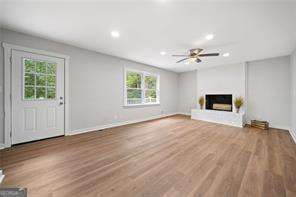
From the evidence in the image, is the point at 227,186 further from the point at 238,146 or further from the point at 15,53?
the point at 15,53

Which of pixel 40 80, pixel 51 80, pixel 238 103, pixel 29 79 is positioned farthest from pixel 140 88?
pixel 238 103

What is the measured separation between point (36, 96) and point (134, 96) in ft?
10.4

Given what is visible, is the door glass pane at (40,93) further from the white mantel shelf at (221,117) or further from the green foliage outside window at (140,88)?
the white mantel shelf at (221,117)

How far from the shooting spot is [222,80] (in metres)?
5.81

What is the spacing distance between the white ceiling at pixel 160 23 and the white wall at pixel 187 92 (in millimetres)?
3665

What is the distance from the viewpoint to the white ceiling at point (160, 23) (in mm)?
2035

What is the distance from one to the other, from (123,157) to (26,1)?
2901 millimetres

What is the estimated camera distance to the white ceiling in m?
2.04

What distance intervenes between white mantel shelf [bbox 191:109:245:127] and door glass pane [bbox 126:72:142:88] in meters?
2.94

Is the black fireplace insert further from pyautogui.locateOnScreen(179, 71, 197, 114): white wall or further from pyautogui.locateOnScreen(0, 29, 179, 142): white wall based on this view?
pyautogui.locateOnScreen(0, 29, 179, 142): white wall

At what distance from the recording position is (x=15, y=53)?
114 inches

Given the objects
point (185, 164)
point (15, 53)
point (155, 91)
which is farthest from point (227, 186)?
point (155, 91)

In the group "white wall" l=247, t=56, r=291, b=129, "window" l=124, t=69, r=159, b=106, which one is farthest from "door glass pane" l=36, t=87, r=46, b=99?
"white wall" l=247, t=56, r=291, b=129

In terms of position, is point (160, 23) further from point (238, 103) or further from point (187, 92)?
point (187, 92)
